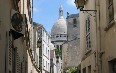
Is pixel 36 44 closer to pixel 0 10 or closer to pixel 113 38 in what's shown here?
pixel 113 38

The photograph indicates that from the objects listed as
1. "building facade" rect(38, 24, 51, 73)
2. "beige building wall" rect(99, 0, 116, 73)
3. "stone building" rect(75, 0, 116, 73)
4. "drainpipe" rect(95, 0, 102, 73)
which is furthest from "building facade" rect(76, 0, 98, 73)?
"building facade" rect(38, 24, 51, 73)

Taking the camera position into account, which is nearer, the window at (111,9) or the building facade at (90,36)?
the window at (111,9)

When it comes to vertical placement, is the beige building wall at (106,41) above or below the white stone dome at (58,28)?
above

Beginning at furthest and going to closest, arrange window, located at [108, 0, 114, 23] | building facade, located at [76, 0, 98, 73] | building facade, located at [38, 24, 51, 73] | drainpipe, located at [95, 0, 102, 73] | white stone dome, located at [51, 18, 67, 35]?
white stone dome, located at [51, 18, 67, 35] < building facade, located at [38, 24, 51, 73] < building facade, located at [76, 0, 98, 73] < drainpipe, located at [95, 0, 102, 73] < window, located at [108, 0, 114, 23]

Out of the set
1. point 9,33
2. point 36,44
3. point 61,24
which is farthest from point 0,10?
point 61,24

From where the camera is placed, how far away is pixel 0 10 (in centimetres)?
970

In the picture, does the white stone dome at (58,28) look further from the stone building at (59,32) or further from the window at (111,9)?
the window at (111,9)

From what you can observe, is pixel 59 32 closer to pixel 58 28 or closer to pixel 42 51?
pixel 58 28

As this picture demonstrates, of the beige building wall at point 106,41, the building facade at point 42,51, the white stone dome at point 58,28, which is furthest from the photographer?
the white stone dome at point 58,28

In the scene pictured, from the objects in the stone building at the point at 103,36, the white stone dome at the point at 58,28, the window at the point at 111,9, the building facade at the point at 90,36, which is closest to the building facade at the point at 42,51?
the building facade at the point at 90,36

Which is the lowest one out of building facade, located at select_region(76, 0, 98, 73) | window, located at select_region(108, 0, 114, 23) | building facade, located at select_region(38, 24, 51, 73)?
building facade, located at select_region(38, 24, 51, 73)

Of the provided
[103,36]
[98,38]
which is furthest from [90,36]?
[103,36]

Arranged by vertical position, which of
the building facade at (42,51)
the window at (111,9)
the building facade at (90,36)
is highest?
the window at (111,9)

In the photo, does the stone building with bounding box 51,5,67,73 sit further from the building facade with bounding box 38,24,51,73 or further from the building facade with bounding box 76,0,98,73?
the building facade with bounding box 76,0,98,73
